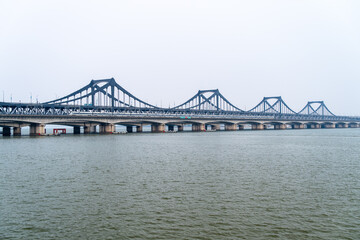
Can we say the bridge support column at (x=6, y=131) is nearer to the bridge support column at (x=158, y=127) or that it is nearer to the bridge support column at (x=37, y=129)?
the bridge support column at (x=37, y=129)

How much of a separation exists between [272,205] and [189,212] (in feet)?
12.9

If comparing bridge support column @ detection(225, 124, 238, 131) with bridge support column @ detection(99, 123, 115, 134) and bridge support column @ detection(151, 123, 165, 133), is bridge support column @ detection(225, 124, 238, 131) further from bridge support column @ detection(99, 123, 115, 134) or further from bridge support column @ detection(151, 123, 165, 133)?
bridge support column @ detection(99, 123, 115, 134)

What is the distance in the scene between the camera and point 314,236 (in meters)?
12.0

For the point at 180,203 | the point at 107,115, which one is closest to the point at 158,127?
the point at 107,115

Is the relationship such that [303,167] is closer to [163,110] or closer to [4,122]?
[4,122]

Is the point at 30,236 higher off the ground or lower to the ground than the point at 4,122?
lower

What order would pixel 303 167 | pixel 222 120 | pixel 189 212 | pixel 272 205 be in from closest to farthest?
pixel 189 212
pixel 272 205
pixel 303 167
pixel 222 120

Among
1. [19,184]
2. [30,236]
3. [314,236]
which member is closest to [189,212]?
[314,236]

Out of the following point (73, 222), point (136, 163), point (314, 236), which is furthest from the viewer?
point (136, 163)

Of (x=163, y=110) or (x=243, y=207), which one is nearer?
(x=243, y=207)

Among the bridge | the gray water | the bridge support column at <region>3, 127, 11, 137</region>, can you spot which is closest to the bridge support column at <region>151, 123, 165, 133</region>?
the bridge

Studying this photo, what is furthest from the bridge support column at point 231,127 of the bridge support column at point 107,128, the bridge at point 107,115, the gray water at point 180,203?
the gray water at point 180,203

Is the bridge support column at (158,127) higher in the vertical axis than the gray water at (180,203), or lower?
higher

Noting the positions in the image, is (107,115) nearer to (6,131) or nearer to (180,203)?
(6,131)
